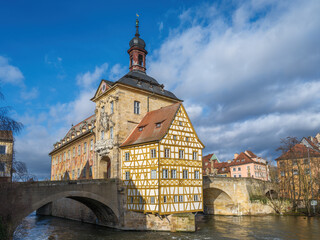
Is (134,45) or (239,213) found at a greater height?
(134,45)

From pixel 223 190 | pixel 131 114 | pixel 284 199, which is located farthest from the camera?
pixel 284 199

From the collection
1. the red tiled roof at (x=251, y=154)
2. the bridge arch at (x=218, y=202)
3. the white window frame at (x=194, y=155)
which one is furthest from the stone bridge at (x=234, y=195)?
the red tiled roof at (x=251, y=154)

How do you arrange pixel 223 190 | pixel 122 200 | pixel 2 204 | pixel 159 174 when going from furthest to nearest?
pixel 223 190, pixel 122 200, pixel 159 174, pixel 2 204

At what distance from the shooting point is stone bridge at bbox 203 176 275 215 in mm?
34594

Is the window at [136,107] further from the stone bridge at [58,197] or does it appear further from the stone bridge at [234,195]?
the stone bridge at [234,195]

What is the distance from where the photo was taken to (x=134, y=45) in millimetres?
34812

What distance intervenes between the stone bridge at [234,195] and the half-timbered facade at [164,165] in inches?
331

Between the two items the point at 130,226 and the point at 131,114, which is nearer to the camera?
the point at 130,226

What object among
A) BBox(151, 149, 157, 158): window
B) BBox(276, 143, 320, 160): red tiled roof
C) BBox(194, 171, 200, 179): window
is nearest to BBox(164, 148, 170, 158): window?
BBox(151, 149, 157, 158): window

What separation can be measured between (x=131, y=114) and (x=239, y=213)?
19.0 m

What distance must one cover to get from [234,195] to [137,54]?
21.8 meters

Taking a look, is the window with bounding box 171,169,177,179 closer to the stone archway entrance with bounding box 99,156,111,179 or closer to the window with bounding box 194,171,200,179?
the window with bounding box 194,171,200,179

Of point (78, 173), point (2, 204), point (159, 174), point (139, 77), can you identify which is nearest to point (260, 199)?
point (159, 174)

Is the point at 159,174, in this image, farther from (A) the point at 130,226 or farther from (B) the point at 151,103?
(B) the point at 151,103
